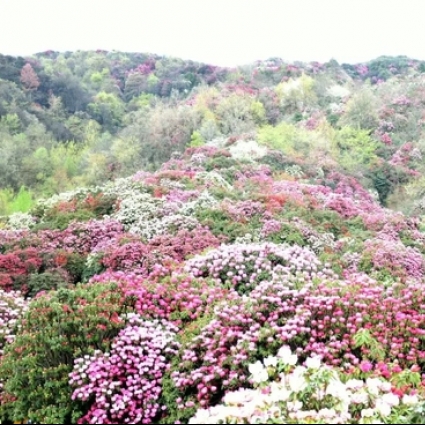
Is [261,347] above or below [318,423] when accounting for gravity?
below

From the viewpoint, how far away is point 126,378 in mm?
6492

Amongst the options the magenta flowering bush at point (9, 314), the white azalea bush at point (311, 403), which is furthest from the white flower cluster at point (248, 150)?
the white azalea bush at point (311, 403)

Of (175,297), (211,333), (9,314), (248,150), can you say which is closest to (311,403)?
(211,333)

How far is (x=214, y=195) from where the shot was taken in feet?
54.4

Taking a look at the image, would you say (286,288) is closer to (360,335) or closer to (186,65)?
(360,335)

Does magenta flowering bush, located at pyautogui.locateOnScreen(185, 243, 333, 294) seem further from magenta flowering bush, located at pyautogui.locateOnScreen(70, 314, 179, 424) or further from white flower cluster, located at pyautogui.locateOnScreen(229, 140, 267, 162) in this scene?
white flower cluster, located at pyautogui.locateOnScreen(229, 140, 267, 162)

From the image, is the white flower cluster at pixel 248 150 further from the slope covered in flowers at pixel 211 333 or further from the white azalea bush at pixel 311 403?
the white azalea bush at pixel 311 403

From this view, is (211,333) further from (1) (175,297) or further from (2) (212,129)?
(2) (212,129)

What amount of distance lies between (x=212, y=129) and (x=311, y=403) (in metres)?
28.9

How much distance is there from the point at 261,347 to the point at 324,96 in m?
40.7

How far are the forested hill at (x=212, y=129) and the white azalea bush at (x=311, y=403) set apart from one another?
64.9ft

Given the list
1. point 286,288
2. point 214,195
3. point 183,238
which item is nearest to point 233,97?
point 214,195

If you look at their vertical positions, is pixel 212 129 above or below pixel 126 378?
above

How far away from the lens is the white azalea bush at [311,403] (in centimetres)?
420
